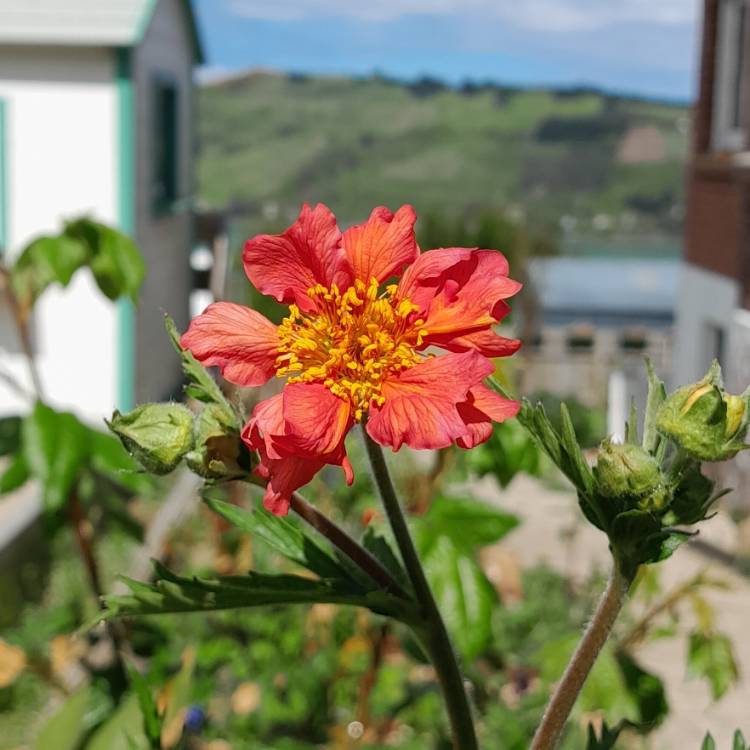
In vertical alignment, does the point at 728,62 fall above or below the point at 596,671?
above

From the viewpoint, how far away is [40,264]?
7.58 ft

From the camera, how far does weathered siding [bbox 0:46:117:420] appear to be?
7.55 metres

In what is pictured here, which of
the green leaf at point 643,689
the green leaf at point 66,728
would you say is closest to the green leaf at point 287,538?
the green leaf at point 66,728

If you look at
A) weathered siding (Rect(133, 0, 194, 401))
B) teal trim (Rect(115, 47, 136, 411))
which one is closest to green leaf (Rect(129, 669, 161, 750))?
weathered siding (Rect(133, 0, 194, 401))

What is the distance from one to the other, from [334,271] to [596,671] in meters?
1.26

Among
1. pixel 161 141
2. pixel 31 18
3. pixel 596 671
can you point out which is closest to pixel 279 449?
pixel 596 671

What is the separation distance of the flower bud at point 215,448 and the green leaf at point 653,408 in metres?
0.31

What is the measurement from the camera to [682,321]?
382 inches

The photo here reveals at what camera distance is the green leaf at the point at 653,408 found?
0.87m

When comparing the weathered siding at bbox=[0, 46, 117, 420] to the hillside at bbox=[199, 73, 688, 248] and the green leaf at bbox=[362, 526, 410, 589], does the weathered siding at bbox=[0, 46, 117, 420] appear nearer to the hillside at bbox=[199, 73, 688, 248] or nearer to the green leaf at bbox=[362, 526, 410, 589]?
the green leaf at bbox=[362, 526, 410, 589]

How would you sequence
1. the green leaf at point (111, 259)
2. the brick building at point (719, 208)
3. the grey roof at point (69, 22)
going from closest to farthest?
the green leaf at point (111, 259) < the grey roof at point (69, 22) < the brick building at point (719, 208)

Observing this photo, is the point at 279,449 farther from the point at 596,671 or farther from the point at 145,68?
the point at 145,68

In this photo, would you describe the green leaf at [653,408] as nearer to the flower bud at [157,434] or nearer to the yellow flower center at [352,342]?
the yellow flower center at [352,342]

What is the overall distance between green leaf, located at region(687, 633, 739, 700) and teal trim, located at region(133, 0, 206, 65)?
616cm
